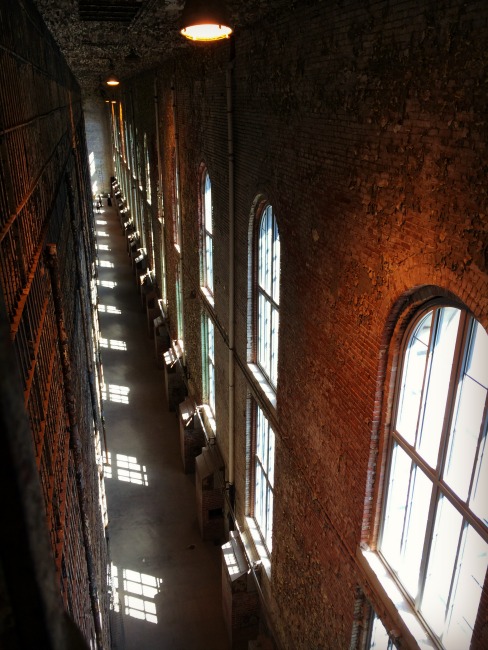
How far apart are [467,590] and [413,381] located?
126 centimetres

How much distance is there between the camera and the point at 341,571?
4676mm

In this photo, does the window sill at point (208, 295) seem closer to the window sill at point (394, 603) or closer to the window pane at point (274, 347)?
the window pane at point (274, 347)

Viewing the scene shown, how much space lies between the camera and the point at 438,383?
3.37 meters

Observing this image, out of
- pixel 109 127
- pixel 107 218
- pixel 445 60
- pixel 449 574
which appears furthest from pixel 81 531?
pixel 109 127

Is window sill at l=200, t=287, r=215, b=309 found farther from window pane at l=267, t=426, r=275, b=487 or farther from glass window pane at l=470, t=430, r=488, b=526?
glass window pane at l=470, t=430, r=488, b=526

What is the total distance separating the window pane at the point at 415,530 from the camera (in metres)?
3.65

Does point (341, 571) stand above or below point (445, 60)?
below

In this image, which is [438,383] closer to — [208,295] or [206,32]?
[206,32]

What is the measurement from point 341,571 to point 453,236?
311cm

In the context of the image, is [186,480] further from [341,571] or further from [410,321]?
[410,321]

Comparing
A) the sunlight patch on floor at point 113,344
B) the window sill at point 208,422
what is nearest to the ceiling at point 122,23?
the window sill at point 208,422

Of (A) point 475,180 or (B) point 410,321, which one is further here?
(B) point 410,321

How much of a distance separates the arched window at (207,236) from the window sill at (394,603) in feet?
19.3

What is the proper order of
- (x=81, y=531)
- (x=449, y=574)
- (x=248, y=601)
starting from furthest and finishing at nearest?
1. (x=248, y=601)
2. (x=81, y=531)
3. (x=449, y=574)
